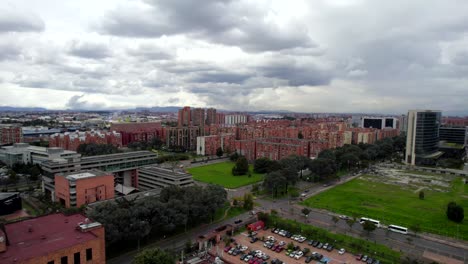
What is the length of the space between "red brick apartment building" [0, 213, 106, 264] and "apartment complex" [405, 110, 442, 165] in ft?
186

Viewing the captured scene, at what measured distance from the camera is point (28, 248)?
14.3 meters

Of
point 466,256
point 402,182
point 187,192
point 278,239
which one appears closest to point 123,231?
point 187,192

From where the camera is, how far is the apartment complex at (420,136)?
5500 centimetres

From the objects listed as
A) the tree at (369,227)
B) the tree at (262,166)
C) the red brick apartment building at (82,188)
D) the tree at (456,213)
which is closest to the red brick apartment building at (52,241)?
A: the red brick apartment building at (82,188)

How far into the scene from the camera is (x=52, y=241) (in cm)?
1511

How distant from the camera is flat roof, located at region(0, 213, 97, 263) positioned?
45.3ft

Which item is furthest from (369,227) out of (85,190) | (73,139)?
(73,139)

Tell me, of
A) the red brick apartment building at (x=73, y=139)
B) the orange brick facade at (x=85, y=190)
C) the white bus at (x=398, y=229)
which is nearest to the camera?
the white bus at (x=398, y=229)

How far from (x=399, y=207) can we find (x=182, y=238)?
22618 millimetres

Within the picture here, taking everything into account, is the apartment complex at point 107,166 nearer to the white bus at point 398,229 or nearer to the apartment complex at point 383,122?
the white bus at point 398,229

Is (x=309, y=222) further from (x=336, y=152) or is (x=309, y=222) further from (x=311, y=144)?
(x=311, y=144)

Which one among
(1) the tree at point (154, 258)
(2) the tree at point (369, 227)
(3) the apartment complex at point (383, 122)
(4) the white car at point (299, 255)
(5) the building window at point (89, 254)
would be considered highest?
(3) the apartment complex at point (383, 122)

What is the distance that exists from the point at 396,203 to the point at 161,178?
26025 mm

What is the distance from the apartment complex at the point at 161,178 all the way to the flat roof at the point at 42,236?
1311 centimetres
